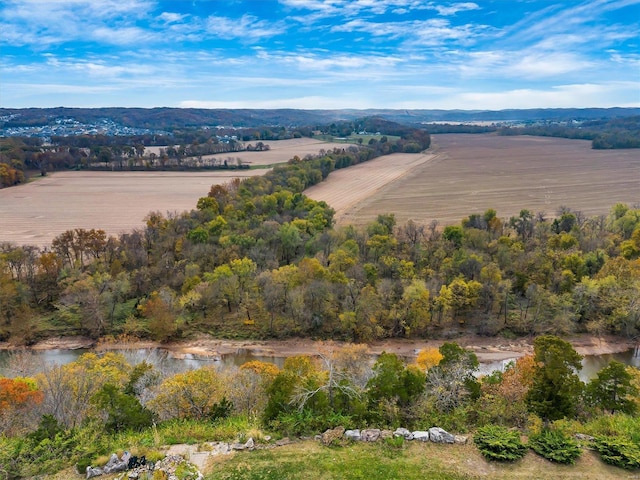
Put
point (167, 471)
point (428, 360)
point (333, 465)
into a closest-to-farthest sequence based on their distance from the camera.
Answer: point (167, 471)
point (333, 465)
point (428, 360)

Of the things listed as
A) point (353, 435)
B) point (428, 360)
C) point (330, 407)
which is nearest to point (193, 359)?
point (428, 360)

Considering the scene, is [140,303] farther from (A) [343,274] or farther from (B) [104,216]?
(B) [104,216]

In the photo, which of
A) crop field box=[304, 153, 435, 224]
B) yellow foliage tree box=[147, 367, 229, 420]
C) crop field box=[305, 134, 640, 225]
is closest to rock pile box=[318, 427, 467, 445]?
yellow foliage tree box=[147, 367, 229, 420]

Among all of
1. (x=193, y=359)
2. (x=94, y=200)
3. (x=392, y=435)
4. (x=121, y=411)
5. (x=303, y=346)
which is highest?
(x=94, y=200)

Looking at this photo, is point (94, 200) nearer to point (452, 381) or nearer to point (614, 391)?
point (452, 381)

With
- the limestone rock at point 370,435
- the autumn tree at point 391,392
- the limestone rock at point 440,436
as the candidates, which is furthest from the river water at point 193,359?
the limestone rock at point 370,435

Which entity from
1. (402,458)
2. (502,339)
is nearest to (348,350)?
(402,458)
